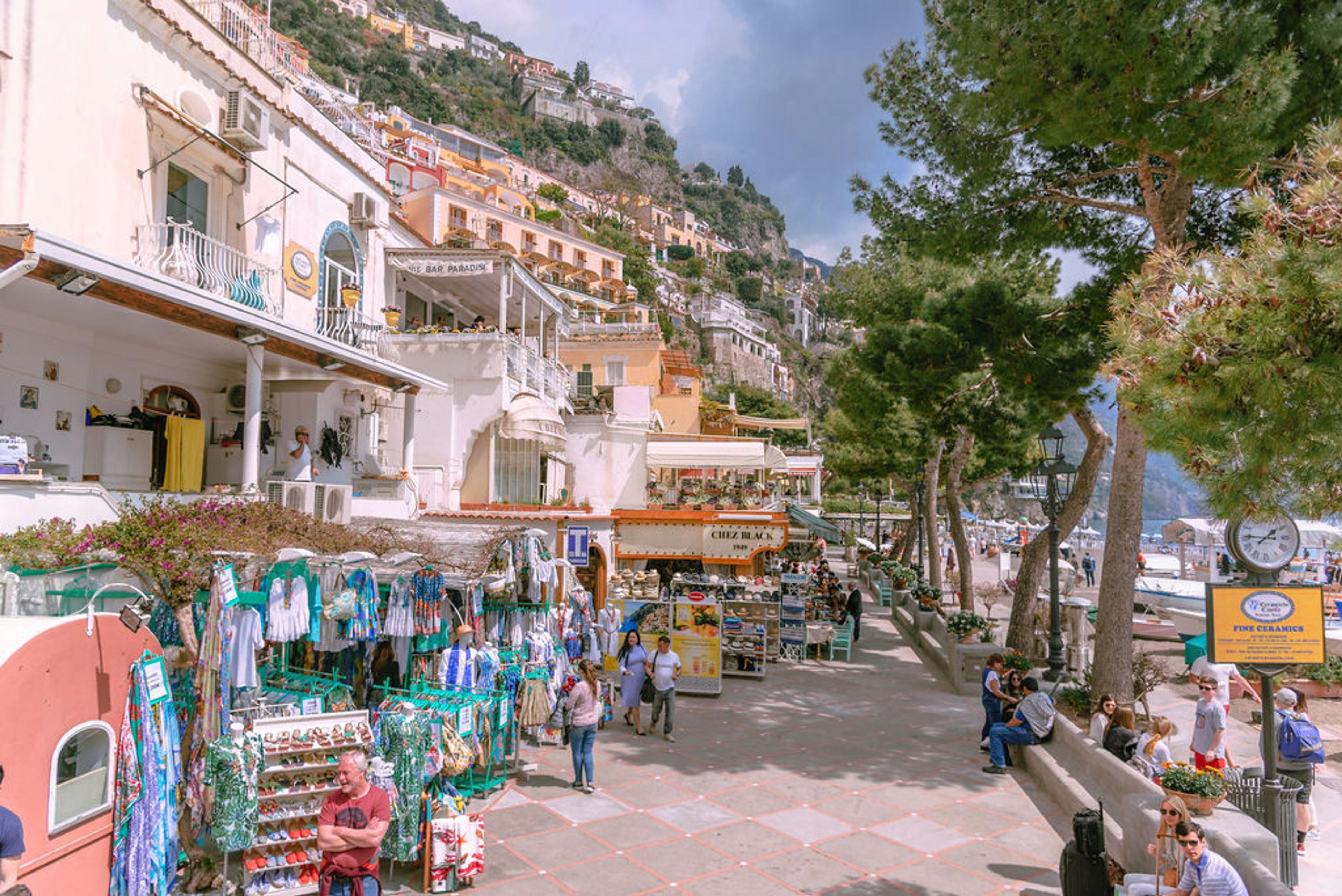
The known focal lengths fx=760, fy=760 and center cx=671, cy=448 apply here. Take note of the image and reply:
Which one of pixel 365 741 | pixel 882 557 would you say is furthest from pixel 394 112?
pixel 365 741

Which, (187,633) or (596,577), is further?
(596,577)

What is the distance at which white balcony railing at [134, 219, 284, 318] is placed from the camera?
10.5 m

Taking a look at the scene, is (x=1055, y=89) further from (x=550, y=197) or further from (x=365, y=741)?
(x=550, y=197)

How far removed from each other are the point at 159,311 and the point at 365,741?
569cm

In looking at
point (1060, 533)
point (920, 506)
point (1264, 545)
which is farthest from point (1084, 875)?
point (920, 506)

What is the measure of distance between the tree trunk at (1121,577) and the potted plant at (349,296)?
13643 mm

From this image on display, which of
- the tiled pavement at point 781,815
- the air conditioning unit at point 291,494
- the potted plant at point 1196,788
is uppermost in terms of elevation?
the air conditioning unit at point 291,494

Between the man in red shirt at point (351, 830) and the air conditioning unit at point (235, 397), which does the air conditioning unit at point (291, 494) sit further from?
the man in red shirt at point (351, 830)

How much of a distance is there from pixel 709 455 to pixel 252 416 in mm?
15228

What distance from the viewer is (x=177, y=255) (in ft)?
34.5

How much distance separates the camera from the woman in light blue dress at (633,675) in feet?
36.3

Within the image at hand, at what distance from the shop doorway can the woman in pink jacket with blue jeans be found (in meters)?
9.91

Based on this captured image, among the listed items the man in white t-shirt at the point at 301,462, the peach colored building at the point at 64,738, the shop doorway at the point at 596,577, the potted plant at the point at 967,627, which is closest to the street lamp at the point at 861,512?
the shop doorway at the point at 596,577

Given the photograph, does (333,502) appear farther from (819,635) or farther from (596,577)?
(819,635)
